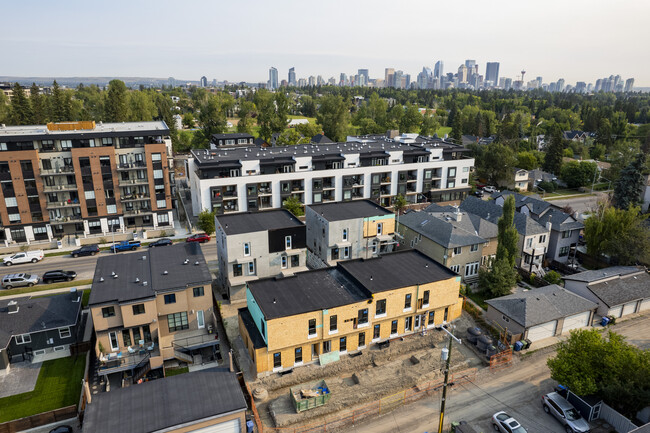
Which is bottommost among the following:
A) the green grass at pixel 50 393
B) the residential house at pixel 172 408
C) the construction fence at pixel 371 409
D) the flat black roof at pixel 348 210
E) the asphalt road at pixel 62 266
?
the asphalt road at pixel 62 266

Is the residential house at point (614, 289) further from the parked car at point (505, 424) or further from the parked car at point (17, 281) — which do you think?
the parked car at point (17, 281)

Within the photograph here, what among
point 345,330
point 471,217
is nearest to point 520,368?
point 345,330

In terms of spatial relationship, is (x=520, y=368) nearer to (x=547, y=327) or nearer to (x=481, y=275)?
(x=547, y=327)

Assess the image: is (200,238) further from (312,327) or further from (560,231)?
(560,231)

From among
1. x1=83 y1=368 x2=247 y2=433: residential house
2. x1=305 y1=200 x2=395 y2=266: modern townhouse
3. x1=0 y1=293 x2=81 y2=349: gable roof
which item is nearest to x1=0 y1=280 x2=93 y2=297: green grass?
x1=0 y1=293 x2=81 y2=349: gable roof

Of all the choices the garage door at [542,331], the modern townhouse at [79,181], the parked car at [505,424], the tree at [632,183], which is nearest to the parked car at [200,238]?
the modern townhouse at [79,181]

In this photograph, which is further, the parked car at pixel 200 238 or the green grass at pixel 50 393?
the parked car at pixel 200 238

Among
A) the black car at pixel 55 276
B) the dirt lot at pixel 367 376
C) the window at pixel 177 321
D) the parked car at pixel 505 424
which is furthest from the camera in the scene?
the black car at pixel 55 276

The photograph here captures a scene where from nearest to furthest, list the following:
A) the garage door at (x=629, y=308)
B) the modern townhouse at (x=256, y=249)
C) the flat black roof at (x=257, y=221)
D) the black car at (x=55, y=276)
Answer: the garage door at (x=629, y=308) < the modern townhouse at (x=256, y=249) < the flat black roof at (x=257, y=221) < the black car at (x=55, y=276)

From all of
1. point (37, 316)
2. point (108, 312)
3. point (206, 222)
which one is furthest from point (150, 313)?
point (206, 222)
